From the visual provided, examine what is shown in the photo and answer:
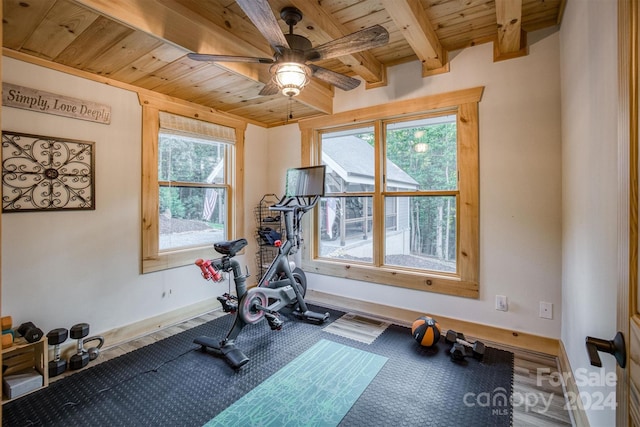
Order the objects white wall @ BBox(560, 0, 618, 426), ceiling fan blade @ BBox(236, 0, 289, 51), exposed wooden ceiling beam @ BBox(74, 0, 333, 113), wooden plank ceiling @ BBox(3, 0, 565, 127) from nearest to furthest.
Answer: white wall @ BBox(560, 0, 618, 426) → ceiling fan blade @ BBox(236, 0, 289, 51) → exposed wooden ceiling beam @ BBox(74, 0, 333, 113) → wooden plank ceiling @ BBox(3, 0, 565, 127)

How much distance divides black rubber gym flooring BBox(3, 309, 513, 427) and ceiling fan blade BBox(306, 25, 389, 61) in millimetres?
2154

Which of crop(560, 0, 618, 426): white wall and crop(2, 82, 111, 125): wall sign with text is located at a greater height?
crop(2, 82, 111, 125): wall sign with text

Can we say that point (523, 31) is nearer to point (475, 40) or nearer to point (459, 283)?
point (475, 40)

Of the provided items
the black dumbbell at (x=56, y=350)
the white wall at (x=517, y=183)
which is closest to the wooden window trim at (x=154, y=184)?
the black dumbbell at (x=56, y=350)

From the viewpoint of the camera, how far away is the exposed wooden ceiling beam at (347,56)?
6.97 ft

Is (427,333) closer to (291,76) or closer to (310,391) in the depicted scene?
(310,391)

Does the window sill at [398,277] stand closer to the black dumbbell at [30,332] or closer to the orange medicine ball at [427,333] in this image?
Answer: the orange medicine ball at [427,333]

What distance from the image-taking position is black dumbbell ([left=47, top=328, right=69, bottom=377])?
87.9 inches

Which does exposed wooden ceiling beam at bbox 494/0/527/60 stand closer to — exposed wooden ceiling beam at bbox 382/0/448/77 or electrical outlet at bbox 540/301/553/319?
exposed wooden ceiling beam at bbox 382/0/448/77

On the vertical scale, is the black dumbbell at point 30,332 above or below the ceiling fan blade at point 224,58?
below

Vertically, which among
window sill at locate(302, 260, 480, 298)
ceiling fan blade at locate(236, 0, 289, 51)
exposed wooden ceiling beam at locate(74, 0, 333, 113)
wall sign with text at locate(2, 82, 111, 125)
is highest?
exposed wooden ceiling beam at locate(74, 0, 333, 113)

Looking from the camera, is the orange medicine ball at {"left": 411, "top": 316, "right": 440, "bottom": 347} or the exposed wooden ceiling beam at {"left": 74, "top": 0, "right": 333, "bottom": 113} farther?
the orange medicine ball at {"left": 411, "top": 316, "right": 440, "bottom": 347}

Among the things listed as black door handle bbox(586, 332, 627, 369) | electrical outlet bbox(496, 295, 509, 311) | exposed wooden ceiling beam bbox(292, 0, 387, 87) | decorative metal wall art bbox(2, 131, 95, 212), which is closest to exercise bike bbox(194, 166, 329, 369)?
exposed wooden ceiling beam bbox(292, 0, 387, 87)

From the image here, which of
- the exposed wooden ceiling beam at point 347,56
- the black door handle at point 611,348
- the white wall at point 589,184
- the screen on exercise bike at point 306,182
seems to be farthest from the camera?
the screen on exercise bike at point 306,182
